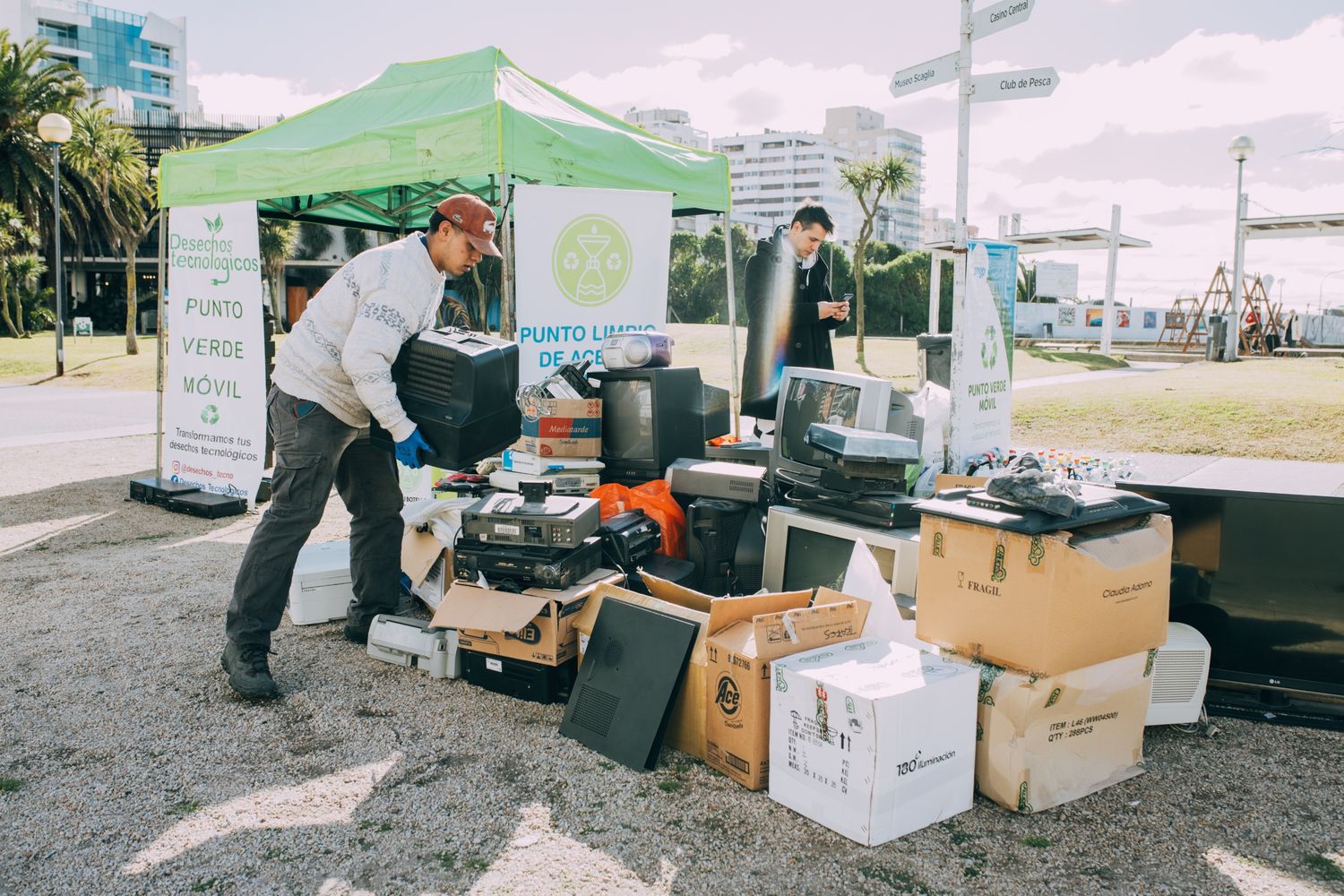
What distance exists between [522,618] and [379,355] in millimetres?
1036

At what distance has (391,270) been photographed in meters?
3.25

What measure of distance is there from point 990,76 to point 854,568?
2.60 meters

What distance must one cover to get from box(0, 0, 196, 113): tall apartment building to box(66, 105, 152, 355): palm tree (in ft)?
159

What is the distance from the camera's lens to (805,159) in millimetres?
122625

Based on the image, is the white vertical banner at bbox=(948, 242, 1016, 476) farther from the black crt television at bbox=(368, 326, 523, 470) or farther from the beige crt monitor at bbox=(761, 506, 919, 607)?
the black crt television at bbox=(368, 326, 523, 470)

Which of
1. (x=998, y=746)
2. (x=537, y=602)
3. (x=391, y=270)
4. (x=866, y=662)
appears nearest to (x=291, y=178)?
(x=391, y=270)

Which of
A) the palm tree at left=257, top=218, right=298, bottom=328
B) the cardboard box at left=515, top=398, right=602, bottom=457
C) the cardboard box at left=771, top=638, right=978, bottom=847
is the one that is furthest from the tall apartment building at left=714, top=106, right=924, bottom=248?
the cardboard box at left=771, top=638, right=978, bottom=847

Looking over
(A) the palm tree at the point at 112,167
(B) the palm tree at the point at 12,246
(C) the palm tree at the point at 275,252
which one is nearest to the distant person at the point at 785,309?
(A) the palm tree at the point at 112,167

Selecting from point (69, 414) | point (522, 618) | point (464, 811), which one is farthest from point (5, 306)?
point (464, 811)

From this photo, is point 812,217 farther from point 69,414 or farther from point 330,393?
point 69,414

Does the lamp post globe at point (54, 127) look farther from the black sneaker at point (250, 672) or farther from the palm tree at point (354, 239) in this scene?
the palm tree at point (354, 239)

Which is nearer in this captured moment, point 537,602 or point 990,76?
point 537,602

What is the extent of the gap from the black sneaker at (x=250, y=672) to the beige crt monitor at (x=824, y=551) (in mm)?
1924

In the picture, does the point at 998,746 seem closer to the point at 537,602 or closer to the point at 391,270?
the point at 537,602
